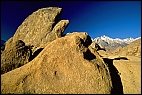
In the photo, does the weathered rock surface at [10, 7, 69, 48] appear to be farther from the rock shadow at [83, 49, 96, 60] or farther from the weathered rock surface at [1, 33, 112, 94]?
the weathered rock surface at [1, 33, 112, 94]

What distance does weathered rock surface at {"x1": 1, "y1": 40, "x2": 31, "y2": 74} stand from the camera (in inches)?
898

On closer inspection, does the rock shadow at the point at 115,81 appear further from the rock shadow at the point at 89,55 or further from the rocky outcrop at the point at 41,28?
the rocky outcrop at the point at 41,28

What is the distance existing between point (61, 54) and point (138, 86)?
25.4ft

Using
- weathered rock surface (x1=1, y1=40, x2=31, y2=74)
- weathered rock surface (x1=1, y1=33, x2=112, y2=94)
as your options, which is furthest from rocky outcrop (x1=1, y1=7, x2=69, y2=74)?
weathered rock surface (x1=1, y1=33, x2=112, y2=94)

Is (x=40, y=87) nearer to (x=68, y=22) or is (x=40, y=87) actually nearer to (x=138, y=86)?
(x=138, y=86)

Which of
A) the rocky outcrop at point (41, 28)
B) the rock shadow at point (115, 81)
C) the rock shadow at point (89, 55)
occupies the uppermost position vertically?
the rocky outcrop at point (41, 28)

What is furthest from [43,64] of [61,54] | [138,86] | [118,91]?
[138,86]

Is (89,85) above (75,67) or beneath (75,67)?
beneath

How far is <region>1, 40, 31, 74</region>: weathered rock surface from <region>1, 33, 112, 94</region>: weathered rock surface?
1.31 meters

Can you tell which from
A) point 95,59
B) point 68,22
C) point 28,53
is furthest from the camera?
point 68,22

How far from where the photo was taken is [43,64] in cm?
2123

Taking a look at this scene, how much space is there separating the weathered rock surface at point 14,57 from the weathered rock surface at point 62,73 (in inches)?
51.5

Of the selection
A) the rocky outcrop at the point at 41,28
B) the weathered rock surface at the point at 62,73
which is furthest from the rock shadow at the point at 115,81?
the rocky outcrop at the point at 41,28

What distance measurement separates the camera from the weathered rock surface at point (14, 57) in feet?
74.8
